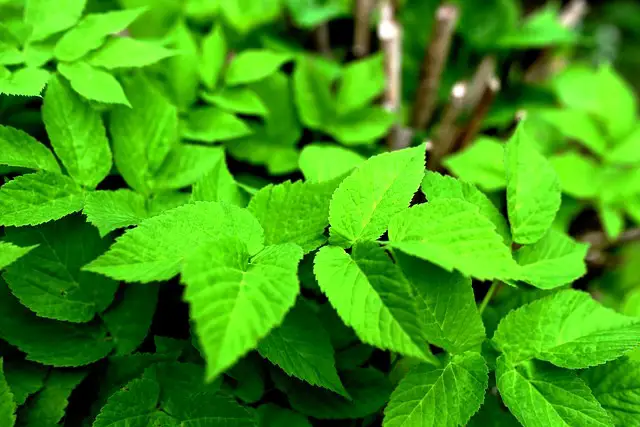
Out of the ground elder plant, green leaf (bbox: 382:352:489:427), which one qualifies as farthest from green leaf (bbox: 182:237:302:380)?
green leaf (bbox: 382:352:489:427)

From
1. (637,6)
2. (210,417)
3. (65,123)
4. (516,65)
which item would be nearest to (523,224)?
(210,417)

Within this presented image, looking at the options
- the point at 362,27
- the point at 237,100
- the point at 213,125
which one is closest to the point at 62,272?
the point at 213,125

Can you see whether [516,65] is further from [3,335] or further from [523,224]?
[3,335]

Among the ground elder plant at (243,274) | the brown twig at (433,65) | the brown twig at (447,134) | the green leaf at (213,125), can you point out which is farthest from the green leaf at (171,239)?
the brown twig at (433,65)

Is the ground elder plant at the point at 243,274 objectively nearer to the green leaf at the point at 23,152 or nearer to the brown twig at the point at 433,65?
the green leaf at the point at 23,152

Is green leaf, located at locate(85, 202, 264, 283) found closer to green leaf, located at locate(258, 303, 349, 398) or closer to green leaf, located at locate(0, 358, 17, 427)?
green leaf, located at locate(258, 303, 349, 398)
